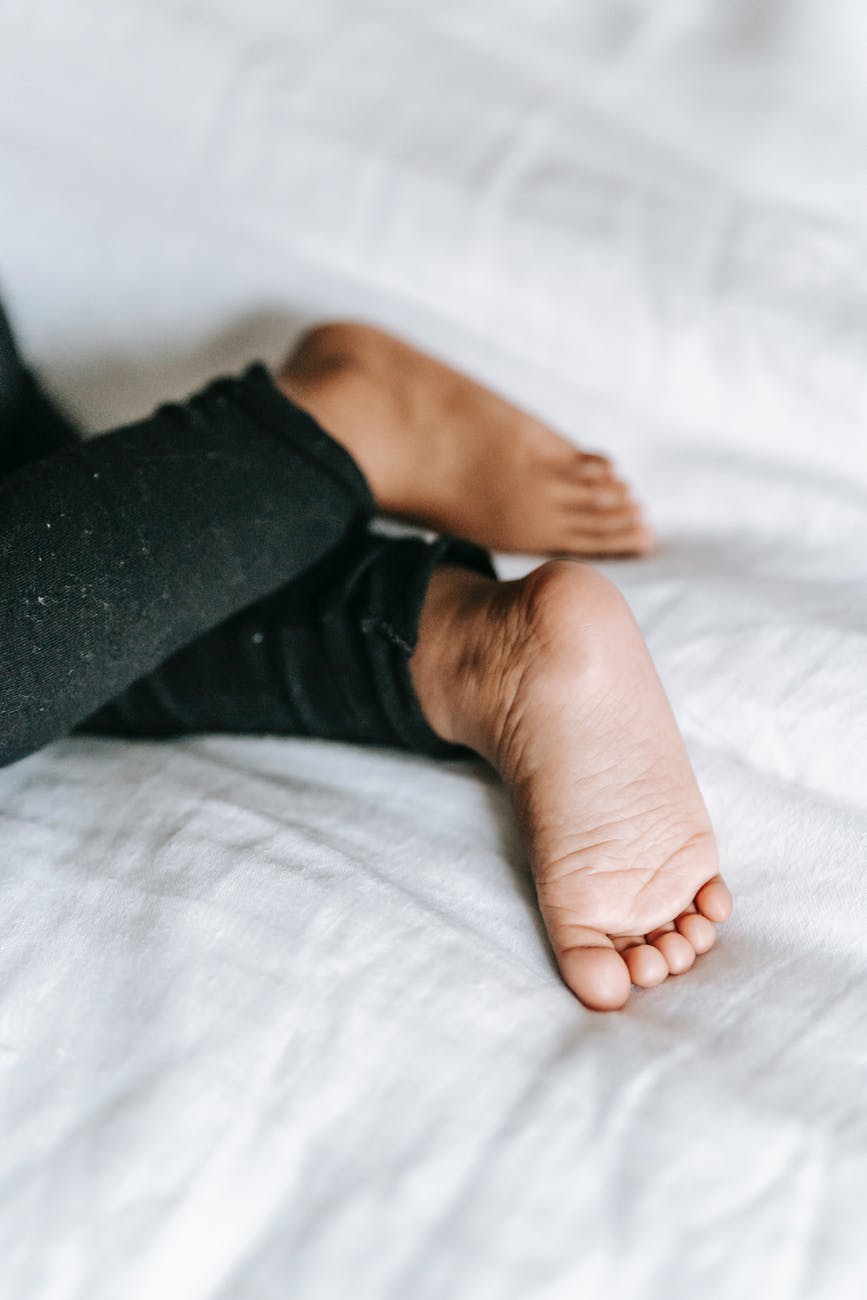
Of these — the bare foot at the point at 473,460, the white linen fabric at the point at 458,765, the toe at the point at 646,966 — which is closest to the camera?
the white linen fabric at the point at 458,765

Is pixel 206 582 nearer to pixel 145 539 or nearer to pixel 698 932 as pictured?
pixel 145 539

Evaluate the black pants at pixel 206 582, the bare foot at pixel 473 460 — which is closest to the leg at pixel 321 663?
the black pants at pixel 206 582

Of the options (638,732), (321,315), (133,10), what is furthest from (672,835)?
(133,10)

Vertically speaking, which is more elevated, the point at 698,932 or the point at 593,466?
the point at 593,466

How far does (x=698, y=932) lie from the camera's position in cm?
57

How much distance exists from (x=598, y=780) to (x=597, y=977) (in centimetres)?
10

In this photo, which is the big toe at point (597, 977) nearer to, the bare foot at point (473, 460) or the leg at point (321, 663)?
the leg at point (321, 663)

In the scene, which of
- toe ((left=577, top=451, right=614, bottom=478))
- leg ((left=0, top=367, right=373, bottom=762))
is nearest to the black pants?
leg ((left=0, top=367, right=373, bottom=762))

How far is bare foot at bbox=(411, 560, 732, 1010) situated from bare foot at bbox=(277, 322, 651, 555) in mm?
197

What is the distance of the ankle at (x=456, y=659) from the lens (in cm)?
62

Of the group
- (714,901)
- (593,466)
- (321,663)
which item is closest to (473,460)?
(593,466)

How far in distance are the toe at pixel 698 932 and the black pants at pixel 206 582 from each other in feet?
0.57

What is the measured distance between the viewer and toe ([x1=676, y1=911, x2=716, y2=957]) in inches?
22.4

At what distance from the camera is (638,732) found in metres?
0.58
